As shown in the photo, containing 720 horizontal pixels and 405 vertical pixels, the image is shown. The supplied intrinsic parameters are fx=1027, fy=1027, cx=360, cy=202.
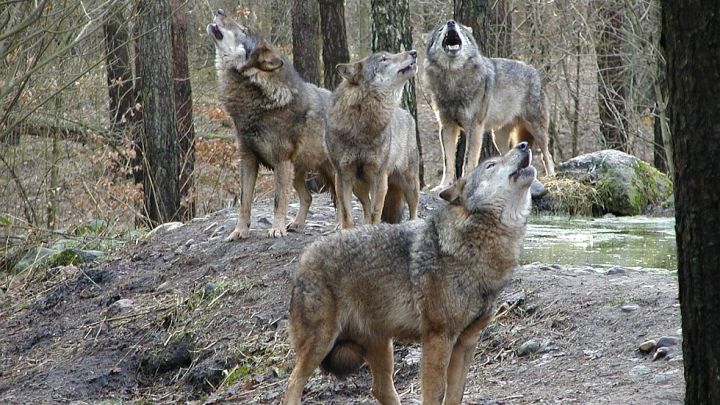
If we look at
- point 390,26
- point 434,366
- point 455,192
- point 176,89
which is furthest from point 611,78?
point 434,366

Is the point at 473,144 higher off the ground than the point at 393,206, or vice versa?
the point at 473,144

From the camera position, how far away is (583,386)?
21.7ft

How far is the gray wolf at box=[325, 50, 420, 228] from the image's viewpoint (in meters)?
9.81

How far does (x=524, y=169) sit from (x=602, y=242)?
557cm

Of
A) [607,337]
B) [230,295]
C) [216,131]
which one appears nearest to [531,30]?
[216,131]

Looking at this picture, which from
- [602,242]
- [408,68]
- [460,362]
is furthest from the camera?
[602,242]

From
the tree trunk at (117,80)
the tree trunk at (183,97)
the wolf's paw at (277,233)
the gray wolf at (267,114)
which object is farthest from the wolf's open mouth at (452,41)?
the tree trunk at (117,80)

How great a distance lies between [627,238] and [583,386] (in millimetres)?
5628

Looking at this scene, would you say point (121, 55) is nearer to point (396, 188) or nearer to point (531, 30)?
point (531, 30)

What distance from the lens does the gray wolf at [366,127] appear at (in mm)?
9812

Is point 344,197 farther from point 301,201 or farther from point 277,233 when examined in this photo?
point 301,201

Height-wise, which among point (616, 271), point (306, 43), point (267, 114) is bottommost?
point (616, 271)

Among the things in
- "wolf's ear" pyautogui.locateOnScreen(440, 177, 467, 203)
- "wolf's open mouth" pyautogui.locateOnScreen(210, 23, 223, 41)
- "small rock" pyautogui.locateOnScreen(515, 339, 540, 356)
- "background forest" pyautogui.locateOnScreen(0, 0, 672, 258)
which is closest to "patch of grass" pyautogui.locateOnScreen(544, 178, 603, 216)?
"background forest" pyautogui.locateOnScreen(0, 0, 672, 258)

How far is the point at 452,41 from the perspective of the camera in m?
13.7
